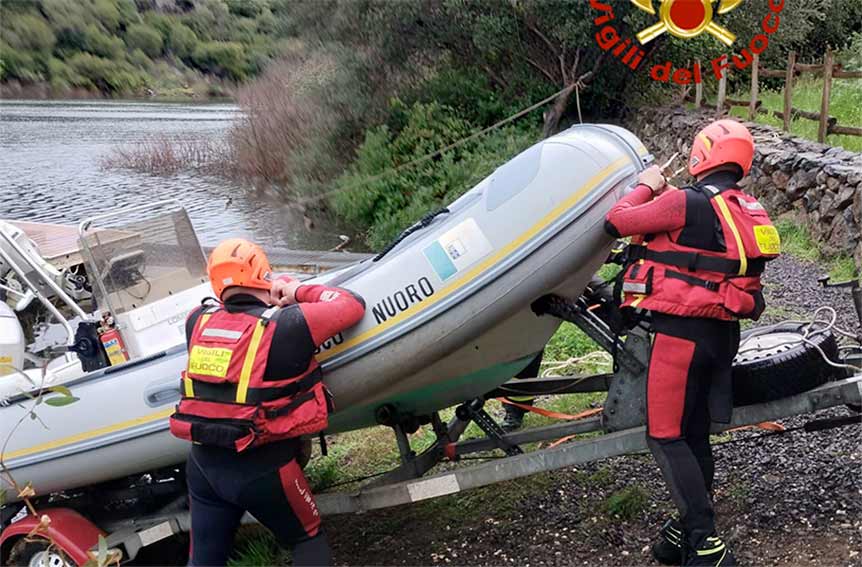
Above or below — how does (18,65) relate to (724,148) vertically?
above

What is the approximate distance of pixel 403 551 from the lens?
4.12 m

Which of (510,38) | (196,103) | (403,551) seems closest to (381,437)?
(403,551)

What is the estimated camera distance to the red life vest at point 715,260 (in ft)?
9.91

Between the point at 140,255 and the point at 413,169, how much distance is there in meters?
11.6

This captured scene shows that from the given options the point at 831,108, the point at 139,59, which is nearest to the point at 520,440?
the point at 831,108

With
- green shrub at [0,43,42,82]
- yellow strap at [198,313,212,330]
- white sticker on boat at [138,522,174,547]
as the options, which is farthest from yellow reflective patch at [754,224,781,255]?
green shrub at [0,43,42,82]

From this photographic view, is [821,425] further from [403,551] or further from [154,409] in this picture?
[154,409]

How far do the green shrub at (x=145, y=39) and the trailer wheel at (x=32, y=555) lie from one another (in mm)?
31816

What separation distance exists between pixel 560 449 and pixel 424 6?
47.1 ft

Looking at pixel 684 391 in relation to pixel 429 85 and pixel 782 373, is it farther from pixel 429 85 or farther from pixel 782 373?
pixel 429 85

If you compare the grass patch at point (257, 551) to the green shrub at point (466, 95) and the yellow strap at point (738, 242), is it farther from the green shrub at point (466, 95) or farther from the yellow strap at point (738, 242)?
the green shrub at point (466, 95)

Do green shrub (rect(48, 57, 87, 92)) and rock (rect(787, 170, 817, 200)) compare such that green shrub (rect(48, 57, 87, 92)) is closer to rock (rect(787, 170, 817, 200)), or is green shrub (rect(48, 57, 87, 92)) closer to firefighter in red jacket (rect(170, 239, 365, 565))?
rock (rect(787, 170, 817, 200))

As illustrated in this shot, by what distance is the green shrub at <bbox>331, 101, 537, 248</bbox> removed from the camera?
15445 millimetres

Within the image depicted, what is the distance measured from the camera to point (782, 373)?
3.34 metres
